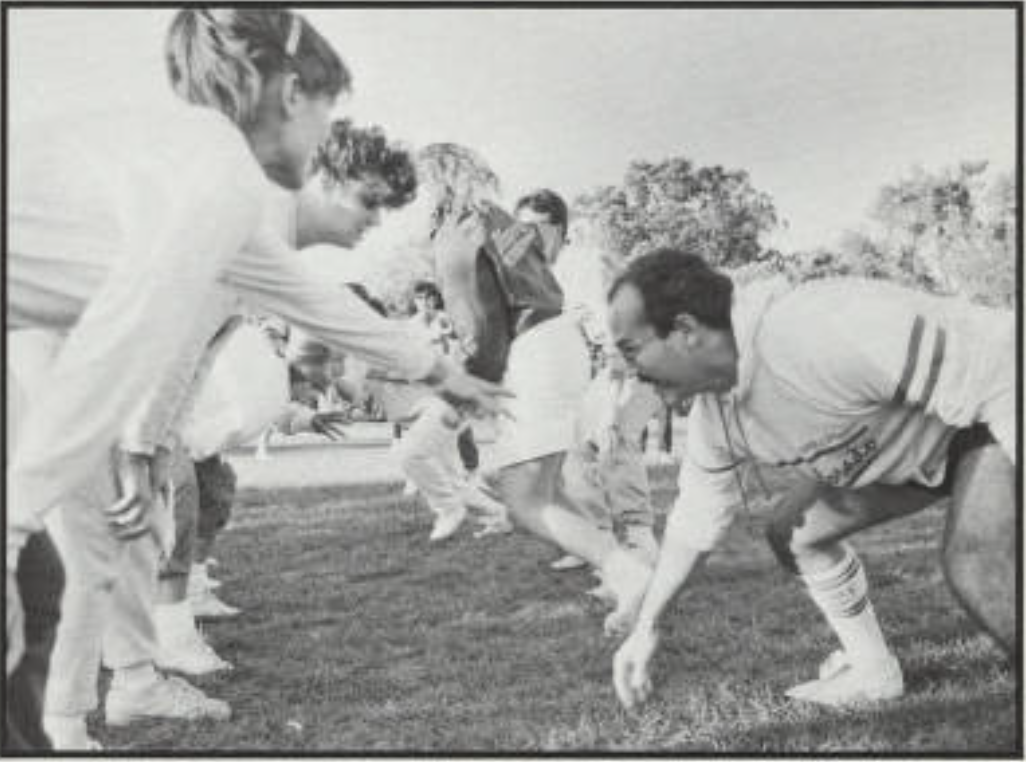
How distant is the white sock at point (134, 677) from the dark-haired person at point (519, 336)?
4.11ft

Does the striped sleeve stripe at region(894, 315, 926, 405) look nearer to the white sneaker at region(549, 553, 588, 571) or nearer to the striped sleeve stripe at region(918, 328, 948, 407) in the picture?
the striped sleeve stripe at region(918, 328, 948, 407)

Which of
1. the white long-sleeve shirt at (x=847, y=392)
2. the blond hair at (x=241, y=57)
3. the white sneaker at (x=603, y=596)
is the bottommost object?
the white sneaker at (x=603, y=596)

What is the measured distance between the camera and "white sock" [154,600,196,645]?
3629 mm

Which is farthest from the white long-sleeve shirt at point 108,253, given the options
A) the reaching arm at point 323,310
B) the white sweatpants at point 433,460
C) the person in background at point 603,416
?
the white sweatpants at point 433,460

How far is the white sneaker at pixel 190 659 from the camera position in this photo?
3564 millimetres

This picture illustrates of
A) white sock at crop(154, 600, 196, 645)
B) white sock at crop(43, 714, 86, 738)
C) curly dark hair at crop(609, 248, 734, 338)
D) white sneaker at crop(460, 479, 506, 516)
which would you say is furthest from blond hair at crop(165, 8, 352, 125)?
white sneaker at crop(460, 479, 506, 516)

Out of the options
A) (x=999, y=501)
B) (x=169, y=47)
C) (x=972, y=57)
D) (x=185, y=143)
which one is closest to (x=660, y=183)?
(x=972, y=57)

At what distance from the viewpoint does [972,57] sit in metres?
3.31

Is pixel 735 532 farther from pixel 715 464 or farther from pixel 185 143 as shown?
pixel 185 143

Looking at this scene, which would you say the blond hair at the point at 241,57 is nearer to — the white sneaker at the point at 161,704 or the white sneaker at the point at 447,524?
the white sneaker at the point at 161,704

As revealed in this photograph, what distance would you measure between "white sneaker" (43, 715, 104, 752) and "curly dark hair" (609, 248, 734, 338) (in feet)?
4.88

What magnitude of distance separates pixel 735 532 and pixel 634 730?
2.48m

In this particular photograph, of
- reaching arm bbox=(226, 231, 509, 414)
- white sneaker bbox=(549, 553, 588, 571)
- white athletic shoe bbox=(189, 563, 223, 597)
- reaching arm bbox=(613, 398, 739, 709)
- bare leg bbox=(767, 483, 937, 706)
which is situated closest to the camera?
reaching arm bbox=(226, 231, 509, 414)

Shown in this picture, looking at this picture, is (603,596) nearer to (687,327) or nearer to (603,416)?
(603,416)
